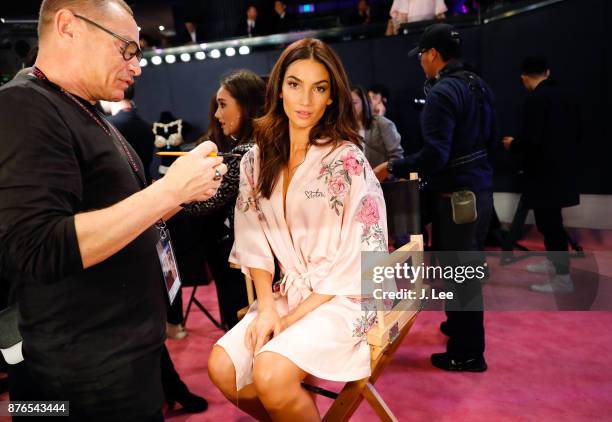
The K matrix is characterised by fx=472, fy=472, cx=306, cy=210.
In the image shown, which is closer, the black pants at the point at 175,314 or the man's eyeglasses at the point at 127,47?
the man's eyeglasses at the point at 127,47

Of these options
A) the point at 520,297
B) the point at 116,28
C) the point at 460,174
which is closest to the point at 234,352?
the point at 116,28

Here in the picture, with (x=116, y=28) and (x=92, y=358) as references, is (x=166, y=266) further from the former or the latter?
(x=116, y=28)

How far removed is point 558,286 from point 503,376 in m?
Result: 1.40

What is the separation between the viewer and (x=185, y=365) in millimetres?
2686

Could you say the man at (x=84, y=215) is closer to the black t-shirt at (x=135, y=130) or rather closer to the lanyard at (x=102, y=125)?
the lanyard at (x=102, y=125)

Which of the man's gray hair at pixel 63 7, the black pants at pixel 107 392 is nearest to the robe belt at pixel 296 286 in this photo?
the black pants at pixel 107 392

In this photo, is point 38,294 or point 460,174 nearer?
point 38,294

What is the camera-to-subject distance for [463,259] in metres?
2.42

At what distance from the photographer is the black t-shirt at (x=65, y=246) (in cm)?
83

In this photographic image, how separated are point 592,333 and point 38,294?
2902 millimetres

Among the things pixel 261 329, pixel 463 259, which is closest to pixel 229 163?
pixel 261 329

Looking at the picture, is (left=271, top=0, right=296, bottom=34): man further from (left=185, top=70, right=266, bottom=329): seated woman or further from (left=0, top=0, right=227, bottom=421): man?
(left=0, top=0, right=227, bottom=421): man

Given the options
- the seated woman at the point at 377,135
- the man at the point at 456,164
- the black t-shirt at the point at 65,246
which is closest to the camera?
the black t-shirt at the point at 65,246

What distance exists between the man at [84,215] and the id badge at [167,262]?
0.12 metres
